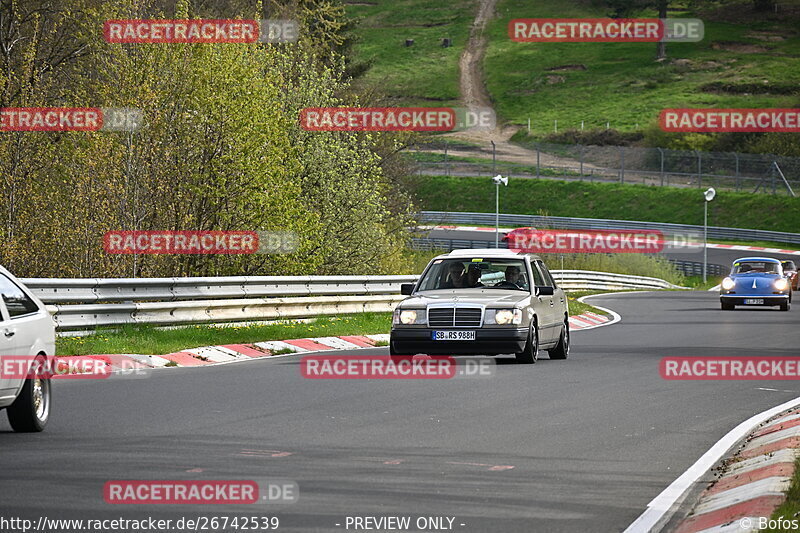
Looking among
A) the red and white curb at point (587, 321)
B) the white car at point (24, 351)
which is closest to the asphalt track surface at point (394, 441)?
the white car at point (24, 351)

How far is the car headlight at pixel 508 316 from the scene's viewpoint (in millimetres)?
17859

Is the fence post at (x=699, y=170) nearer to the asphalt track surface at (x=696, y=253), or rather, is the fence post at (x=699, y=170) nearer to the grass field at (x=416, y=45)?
the asphalt track surface at (x=696, y=253)

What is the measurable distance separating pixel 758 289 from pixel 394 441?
1115 inches

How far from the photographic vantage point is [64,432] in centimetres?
1130

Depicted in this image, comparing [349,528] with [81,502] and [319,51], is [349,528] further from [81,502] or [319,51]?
[319,51]

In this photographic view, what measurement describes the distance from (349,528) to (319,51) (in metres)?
44.8

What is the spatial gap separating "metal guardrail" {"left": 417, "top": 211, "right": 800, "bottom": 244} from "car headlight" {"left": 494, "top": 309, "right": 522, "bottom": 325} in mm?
58136

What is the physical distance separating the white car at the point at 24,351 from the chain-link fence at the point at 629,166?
70.5m

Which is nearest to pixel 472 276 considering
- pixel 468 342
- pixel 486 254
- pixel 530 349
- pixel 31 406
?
pixel 486 254

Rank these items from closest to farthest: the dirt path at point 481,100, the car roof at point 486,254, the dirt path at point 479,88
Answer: the car roof at point 486,254, the dirt path at point 481,100, the dirt path at point 479,88

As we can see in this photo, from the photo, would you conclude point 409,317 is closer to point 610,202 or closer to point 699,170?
point 610,202

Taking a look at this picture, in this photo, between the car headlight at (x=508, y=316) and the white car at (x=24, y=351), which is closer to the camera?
the white car at (x=24, y=351)

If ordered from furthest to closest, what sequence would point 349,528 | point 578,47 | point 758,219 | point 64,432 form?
point 578,47 → point 758,219 → point 64,432 → point 349,528

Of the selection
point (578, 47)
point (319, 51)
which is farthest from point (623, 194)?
point (578, 47)
